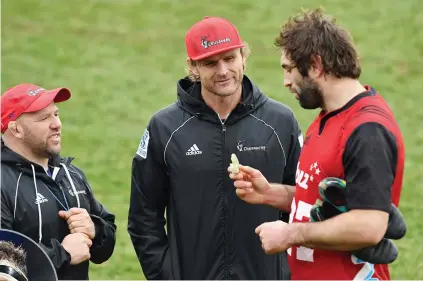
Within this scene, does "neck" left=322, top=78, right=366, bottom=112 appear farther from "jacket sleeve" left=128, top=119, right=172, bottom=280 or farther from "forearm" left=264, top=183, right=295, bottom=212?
"jacket sleeve" left=128, top=119, right=172, bottom=280

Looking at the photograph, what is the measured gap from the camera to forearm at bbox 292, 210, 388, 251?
16.0 ft

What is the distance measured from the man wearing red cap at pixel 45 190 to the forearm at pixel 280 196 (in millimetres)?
1018

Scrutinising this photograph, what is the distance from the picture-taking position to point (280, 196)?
586 centimetres

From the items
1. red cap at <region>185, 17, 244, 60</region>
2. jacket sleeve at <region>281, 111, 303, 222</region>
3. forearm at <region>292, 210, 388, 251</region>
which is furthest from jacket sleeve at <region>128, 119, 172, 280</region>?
forearm at <region>292, 210, 388, 251</region>

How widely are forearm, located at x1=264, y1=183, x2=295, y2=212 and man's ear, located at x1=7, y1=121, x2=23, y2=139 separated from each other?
4.73 ft

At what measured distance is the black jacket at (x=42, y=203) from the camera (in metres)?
5.71

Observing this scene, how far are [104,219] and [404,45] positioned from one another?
12.6 m

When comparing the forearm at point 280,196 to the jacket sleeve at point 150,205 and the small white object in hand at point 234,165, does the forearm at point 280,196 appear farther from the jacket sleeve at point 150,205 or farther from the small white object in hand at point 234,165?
the jacket sleeve at point 150,205

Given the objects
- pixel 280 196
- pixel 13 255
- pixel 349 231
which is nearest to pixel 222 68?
pixel 280 196

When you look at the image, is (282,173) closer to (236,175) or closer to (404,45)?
(236,175)

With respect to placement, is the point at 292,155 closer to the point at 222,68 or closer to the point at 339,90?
the point at 222,68

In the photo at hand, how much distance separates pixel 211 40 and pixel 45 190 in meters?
1.28

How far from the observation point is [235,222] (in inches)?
238

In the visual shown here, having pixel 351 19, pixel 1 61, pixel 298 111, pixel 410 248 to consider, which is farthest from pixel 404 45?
pixel 410 248
